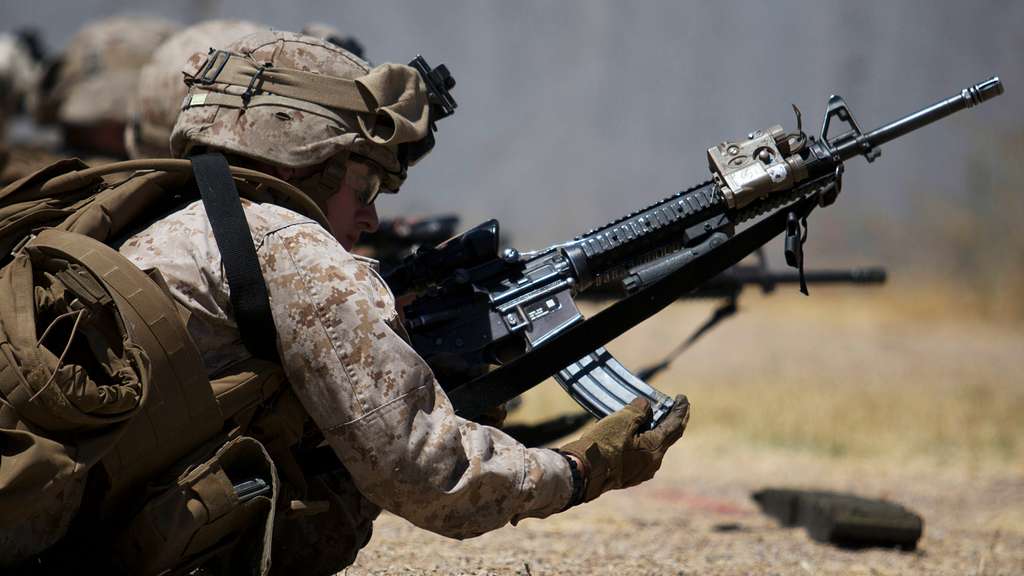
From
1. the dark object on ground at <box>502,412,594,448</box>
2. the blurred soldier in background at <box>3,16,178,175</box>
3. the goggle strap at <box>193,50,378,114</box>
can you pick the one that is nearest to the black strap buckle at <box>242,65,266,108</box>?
the goggle strap at <box>193,50,378,114</box>

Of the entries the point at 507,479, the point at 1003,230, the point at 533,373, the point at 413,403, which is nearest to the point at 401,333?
the point at 413,403

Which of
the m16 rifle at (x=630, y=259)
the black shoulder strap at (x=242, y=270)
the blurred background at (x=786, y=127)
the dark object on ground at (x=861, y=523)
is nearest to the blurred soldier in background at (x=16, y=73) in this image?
the blurred background at (x=786, y=127)

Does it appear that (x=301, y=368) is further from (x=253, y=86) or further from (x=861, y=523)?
(x=861, y=523)

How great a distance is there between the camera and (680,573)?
428 cm

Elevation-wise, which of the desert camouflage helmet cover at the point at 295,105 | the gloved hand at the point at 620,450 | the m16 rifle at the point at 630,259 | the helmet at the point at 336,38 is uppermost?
the helmet at the point at 336,38

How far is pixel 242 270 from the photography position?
9.32ft

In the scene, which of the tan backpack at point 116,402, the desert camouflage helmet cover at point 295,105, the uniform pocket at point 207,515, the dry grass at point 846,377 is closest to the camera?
the tan backpack at point 116,402

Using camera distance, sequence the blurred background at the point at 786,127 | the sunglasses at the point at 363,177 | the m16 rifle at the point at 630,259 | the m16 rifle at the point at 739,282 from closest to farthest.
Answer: the sunglasses at the point at 363,177 < the m16 rifle at the point at 630,259 < the m16 rifle at the point at 739,282 < the blurred background at the point at 786,127

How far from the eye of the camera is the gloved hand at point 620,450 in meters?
3.27

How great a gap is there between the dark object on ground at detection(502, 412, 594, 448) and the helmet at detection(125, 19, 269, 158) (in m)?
2.39

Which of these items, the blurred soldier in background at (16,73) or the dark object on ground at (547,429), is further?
the blurred soldier in background at (16,73)

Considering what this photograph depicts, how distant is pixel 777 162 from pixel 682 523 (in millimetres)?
2731

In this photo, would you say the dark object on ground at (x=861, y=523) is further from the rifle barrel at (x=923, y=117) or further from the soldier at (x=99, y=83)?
the soldier at (x=99, y=83)

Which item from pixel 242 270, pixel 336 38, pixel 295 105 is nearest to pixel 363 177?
pixel 295 105
